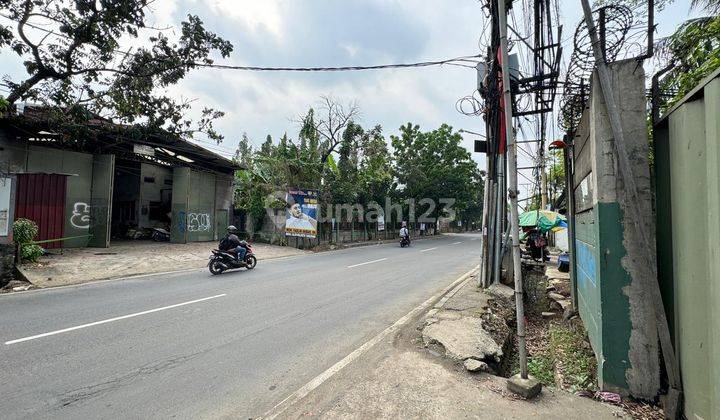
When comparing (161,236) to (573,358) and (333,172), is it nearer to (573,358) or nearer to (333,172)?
(333,172)

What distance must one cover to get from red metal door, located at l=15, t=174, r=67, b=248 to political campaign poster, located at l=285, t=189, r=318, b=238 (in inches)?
409

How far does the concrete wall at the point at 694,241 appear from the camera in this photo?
8.07ft

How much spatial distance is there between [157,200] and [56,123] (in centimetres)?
1229

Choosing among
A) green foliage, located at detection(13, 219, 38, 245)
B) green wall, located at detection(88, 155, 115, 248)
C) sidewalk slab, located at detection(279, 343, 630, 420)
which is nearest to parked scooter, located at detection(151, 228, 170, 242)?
green wall, located at detection(88, 155, 115, 248)

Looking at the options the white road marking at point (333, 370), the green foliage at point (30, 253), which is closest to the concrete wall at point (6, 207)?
the green foliage at point (30, 253)

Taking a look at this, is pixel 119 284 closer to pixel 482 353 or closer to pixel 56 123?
pixel 56 123

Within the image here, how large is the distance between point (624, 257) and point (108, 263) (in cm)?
1410

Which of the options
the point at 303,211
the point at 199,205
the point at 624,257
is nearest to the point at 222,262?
the point at 303,211

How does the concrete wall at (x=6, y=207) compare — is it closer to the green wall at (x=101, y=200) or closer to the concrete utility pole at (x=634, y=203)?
the green wall at (x=101, y=200)

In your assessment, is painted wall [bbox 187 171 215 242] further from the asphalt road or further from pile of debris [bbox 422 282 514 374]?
pile of debris [bbox 422 282 514 374]

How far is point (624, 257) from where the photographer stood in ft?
11.1

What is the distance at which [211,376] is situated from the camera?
154 inches

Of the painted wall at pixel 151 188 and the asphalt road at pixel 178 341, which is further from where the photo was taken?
the painted wall at pixel 151 188

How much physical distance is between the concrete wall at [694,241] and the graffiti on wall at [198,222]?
69.4ft
